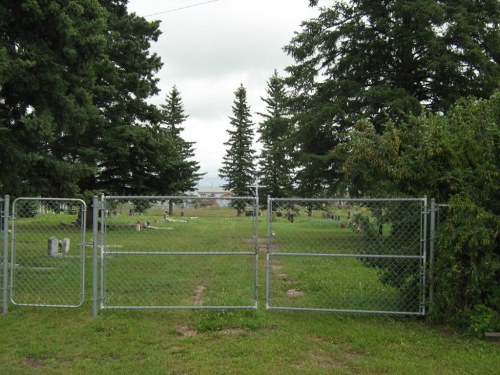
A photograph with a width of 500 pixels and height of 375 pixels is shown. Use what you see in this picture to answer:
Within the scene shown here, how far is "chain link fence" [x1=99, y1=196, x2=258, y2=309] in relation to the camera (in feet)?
23.3

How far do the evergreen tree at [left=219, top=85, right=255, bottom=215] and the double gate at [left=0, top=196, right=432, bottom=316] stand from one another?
187ft

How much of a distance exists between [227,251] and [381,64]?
1696 cm

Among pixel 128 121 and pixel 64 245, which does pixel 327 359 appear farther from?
pixel 128 121

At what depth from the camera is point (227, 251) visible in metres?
7.77

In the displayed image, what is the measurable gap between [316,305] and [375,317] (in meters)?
1.07

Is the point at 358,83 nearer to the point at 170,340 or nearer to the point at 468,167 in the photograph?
the point at 468,167

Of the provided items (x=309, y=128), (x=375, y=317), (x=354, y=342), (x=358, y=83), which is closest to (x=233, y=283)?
(x=375, y=317)

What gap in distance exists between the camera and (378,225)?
284 inches

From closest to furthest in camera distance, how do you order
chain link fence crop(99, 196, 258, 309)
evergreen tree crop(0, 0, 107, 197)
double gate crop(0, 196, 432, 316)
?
double gate crop(0, 196, 432, 316), chain link fence crop(99, 196, 258, 309), evergreen tree crop(0, 0, 107, 197)

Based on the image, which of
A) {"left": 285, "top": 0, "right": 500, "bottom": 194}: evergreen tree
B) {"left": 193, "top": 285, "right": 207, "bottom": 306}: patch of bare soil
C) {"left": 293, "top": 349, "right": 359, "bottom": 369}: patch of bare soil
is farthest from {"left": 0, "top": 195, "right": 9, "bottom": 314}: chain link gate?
{"left": 285, "top": 0, "right": 500, "bottom": 194}: evergreen tree

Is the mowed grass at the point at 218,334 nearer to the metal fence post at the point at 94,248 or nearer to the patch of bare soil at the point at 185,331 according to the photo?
the patch of bare soil at the point at 185,331

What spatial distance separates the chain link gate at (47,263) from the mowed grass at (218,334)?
0.12 metres

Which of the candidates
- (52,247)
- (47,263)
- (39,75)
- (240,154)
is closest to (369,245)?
(39,75)

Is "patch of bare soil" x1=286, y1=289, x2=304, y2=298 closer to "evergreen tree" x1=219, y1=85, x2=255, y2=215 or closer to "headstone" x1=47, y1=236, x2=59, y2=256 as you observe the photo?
"headstone" x1=47, y1=236, x2=59, y2=256
